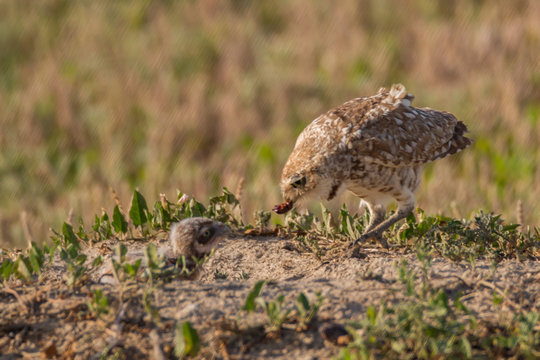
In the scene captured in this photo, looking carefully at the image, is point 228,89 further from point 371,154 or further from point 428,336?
point 428,336

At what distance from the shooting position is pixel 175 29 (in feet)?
52.1

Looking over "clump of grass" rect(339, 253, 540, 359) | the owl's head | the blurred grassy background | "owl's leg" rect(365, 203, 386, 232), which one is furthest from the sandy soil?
the blurred grassy background

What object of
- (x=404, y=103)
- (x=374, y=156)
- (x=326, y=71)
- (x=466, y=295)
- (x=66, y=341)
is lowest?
(x=66, y=341)

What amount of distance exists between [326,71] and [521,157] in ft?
15.8

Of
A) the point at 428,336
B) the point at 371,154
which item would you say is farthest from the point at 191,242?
the point at 428,336

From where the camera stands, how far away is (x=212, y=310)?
4023mm

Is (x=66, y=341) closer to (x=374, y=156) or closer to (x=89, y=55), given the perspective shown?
(x=374, y=156)

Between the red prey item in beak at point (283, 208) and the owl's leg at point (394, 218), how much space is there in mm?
563

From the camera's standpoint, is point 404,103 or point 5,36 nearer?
point 404,103

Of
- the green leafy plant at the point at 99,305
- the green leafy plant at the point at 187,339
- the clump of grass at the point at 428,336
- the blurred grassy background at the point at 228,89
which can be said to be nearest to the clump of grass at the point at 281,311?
the clump of grass at the point at 428,336

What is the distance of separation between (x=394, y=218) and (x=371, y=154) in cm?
53

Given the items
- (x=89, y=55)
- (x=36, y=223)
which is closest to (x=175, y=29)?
(x=89, y=55)

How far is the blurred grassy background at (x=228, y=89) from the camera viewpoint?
1064 cm

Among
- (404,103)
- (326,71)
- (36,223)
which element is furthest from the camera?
(326,71)
